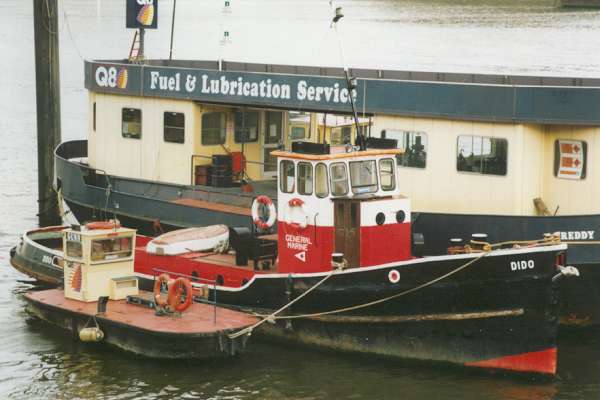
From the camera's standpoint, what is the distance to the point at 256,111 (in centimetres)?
2598

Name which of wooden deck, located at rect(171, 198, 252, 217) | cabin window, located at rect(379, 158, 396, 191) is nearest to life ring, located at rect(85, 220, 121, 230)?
wooden deck, located at rect(171, 198, 252, 217)

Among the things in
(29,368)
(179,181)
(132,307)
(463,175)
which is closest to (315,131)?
(179,181)

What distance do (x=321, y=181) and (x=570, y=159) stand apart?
15.0 feet

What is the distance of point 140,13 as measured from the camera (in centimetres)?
2877

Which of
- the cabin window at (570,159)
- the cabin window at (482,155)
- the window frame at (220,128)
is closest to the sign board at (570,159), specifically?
the cabin window at (570,159)

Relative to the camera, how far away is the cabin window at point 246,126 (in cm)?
2567

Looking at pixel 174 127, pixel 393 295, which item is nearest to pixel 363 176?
pixel 393 295

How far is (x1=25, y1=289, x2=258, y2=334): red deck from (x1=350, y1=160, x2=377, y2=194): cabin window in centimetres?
271

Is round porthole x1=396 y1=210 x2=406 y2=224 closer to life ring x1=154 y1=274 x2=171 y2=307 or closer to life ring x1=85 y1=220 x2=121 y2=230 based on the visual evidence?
life ring x1=154 y1=274 x2=171 y2=307

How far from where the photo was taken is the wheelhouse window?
19.5 metres

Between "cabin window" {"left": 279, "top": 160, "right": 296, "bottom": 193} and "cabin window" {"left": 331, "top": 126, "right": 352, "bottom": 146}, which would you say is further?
"cabin window" {"left": 331, "top": 126, "right": 352, "bottom": 146}

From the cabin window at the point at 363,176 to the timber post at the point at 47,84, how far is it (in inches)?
539

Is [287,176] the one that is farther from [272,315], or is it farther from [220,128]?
[220,128]

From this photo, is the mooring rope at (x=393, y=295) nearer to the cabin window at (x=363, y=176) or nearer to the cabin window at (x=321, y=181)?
the cabin window at (x=321, y=181)
